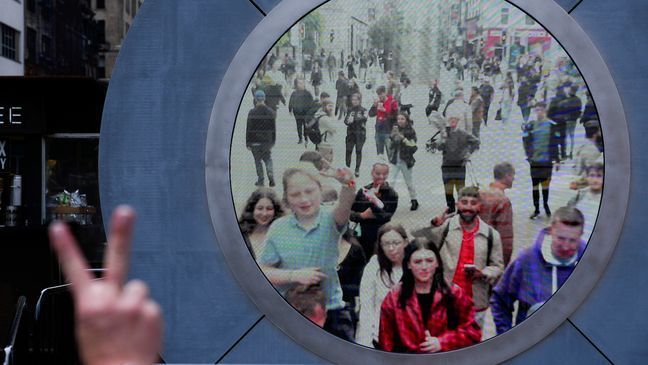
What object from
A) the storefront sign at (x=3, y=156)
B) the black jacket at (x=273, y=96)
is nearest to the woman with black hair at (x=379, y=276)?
the black jacket at (x=273, y=96)

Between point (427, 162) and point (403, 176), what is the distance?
0.57 ft

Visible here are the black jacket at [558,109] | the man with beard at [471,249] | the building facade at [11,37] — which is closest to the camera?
the black jacket at [558,109]

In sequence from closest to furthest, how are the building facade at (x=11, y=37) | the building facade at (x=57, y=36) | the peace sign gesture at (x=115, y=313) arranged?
the peace sign gesture at (x=115, y=313) → the building facade at (x=11, y=37) → the building facade at (x=57, y=36)

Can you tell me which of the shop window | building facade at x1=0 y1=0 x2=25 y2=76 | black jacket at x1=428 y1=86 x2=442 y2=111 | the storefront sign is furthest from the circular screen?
the shop window

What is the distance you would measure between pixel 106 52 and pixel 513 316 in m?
41.1

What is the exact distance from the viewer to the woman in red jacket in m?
5.72

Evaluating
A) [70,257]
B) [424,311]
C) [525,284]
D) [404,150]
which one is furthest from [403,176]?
[70,257]

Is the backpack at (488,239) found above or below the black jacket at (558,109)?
below

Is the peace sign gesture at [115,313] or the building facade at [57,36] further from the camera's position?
the building facade at [57,36]

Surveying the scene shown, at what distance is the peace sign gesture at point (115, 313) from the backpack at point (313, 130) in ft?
13.3

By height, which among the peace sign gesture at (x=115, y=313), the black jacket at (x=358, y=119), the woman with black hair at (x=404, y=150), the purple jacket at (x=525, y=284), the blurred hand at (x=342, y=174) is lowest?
the purple jacket at (x=525, y=284)

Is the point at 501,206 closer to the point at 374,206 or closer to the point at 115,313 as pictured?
the point at 374,206

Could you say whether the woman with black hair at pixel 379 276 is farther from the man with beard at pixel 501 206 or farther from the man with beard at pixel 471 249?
the man with beard at pixel 501 206

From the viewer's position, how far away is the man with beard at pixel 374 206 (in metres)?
5.68
